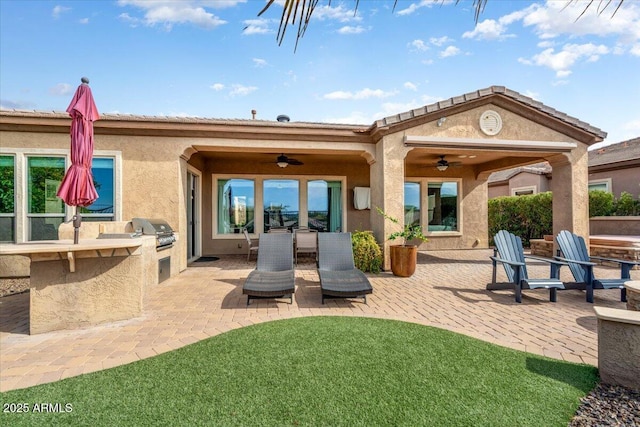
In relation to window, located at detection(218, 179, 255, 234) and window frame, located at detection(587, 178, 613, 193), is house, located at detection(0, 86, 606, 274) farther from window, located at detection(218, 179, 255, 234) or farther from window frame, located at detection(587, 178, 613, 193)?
window frame, located at detection(587, 178, 613, 193)

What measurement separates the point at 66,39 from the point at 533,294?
44.6ft

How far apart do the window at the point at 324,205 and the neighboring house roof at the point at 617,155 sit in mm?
12937

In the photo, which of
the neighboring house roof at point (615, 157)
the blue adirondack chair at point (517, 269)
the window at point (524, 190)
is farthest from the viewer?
the window at point (524, 190)

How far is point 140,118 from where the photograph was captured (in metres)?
7.59

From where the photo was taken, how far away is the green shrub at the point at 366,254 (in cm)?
803

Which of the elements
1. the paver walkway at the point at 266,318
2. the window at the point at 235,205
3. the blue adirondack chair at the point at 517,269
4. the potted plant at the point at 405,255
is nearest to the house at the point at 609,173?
the paver walkway at the point at 266,318

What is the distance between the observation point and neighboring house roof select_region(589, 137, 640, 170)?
44.9ft

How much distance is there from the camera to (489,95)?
8.44 metres

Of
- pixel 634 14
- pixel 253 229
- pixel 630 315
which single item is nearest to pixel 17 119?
pixel 253 229

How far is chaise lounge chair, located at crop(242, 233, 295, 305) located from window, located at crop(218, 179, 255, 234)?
5059 millimetres

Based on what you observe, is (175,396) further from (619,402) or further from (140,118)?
(140,118)

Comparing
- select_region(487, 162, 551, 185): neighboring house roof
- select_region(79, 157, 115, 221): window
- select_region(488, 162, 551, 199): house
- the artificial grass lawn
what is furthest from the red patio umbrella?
select_region(488, 162, 551, 199): house

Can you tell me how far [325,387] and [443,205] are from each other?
12.2m

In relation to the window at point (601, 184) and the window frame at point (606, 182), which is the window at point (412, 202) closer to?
the window frame at point (606, 182)
